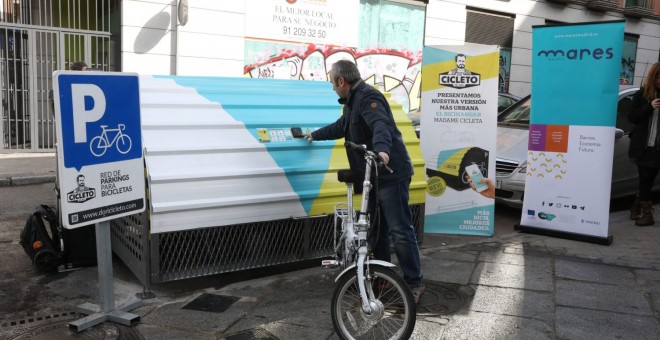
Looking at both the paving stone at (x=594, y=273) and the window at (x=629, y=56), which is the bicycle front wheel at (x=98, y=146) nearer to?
the paving stone at (x=594, y=273)

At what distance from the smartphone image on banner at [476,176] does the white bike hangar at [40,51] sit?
8073 millimetres

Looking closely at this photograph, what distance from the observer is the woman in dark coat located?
6.59m

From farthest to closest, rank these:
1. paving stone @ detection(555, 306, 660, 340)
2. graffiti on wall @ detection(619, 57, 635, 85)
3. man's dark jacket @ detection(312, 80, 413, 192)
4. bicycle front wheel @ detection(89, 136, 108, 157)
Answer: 1. graffiti on wall @ detection(619, 57, 635, 85)
2. man's dark jacket @ detection(312, 80, 413, 192)
3. paving stone @ detection(555, 306, 660, 340)
4. bicycle front wheel @ detection(89, 136, 108, 157)

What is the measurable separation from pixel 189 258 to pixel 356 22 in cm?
1091

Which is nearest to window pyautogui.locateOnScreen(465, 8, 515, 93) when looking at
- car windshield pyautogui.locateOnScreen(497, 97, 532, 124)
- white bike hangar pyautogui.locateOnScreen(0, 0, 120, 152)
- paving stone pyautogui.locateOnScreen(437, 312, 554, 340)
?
car windshield pyautogui.locateOnScreen(497, 97, 532, 124)

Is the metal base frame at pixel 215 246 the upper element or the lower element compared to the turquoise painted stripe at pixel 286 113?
lower

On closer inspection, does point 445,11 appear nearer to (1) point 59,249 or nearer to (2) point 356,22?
(2) point 356,22

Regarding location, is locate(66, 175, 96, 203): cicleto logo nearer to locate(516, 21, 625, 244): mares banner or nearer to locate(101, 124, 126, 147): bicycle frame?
locate(101, 124, 126, 147): bicycle frame

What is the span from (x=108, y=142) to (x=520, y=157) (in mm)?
5209

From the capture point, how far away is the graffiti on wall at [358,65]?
13.2 m

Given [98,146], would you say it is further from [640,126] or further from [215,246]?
[640,126]

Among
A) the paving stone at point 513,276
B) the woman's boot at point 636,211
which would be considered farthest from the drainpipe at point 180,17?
the woman's boot at point 636,211

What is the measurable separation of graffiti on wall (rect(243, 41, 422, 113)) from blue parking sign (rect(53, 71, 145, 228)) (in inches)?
359

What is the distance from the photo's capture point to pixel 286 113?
17.0 ft
